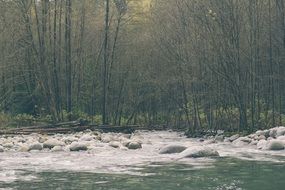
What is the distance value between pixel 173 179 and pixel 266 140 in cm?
627

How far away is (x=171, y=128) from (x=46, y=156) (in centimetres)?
1292

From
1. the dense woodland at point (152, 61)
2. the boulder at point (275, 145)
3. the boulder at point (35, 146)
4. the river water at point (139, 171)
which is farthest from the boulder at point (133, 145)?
the dense woodland at point (152, 61)

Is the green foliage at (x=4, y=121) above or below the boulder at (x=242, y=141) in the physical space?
above

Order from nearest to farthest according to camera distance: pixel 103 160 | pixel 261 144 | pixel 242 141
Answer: pixel 103 160, pixel 261 144, pixel 242 141

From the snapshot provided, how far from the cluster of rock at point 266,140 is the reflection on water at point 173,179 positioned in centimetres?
282

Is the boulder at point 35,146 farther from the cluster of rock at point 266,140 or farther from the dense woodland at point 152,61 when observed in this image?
the dense woodland at point 152,61

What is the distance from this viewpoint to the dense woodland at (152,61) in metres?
17.0

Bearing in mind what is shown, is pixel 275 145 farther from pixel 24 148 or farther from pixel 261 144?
pixel 24 148

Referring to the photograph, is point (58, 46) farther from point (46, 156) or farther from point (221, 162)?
point (221, 162)

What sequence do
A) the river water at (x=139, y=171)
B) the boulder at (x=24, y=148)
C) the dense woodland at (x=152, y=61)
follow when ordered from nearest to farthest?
1. the river water at (x=139, y=171)
2. the boulder at (x=24, y=148)
3. the dense woodland at (x=152, y=61)

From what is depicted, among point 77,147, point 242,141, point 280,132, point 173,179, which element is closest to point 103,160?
point 77,147

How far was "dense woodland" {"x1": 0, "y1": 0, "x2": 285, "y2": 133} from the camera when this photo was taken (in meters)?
17.0

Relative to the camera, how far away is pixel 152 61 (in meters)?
24.2

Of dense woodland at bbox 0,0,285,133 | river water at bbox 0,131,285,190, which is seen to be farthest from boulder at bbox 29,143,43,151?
dense woodland at bbox 0,0,285,133
